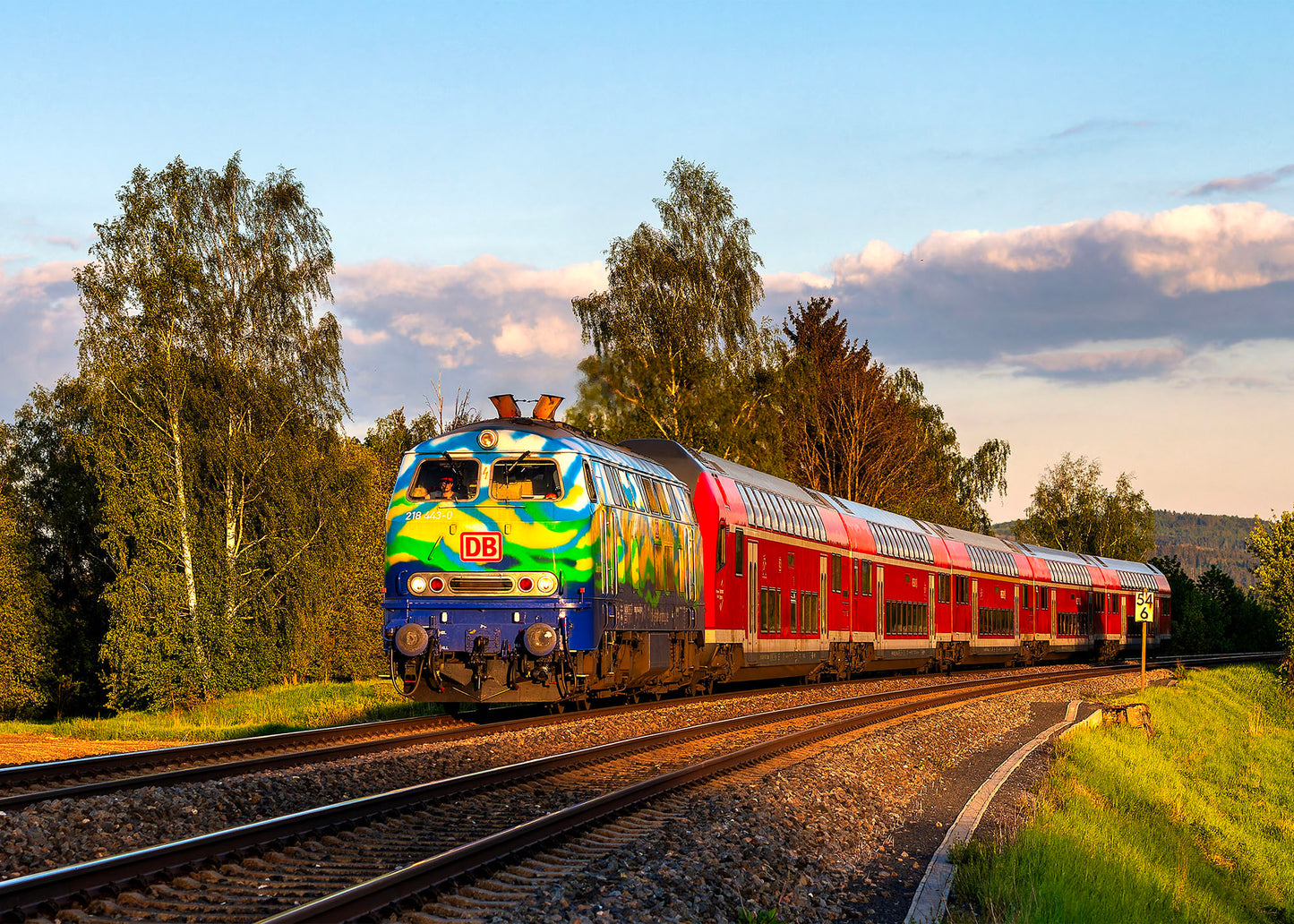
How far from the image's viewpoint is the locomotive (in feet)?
51.9

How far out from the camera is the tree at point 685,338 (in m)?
45.1

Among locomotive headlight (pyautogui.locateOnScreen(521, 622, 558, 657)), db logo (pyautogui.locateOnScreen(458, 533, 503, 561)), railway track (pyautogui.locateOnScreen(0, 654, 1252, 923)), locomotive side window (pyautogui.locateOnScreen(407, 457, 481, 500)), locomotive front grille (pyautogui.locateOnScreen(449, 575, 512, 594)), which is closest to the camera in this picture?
railway track (pyautogui.locateOnScreen(0, 654, 1252, 923))

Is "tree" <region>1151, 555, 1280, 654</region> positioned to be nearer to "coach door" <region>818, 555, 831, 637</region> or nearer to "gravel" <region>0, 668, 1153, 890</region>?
"coach door" <region>818, 555, 831, 637</region>

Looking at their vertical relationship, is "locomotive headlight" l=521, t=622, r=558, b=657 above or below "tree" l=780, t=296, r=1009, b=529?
below

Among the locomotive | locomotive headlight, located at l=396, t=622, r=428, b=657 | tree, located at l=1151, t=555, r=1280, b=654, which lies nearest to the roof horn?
the locomotive

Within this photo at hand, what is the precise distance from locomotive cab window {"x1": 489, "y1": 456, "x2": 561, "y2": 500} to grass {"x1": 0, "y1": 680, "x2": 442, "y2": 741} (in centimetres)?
494

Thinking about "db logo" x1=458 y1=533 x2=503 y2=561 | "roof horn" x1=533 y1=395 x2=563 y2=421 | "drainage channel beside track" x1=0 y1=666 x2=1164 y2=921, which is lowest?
"drainage channel beside track" x1=0 y1=666 x2=1164 y2=921

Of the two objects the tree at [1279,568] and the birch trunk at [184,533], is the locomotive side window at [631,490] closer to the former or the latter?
the birch trunk at [184,533]

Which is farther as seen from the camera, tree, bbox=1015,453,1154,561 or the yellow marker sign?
tree, bbox=1015,453,1154,561

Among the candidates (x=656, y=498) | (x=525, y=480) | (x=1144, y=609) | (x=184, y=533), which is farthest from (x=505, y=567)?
(x=1144, y=609)

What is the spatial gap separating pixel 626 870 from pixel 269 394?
29596mm

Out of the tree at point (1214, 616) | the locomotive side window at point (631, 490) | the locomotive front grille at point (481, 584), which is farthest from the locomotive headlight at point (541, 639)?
the tree at point (1214, 616)

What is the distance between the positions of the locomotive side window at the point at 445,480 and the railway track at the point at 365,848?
4.19m

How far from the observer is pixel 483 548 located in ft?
52.5
